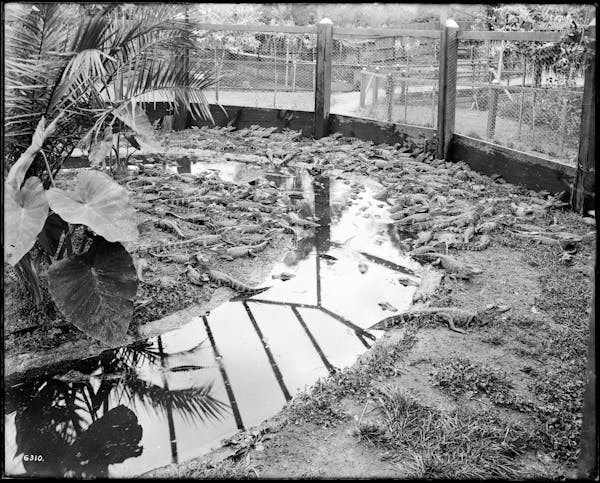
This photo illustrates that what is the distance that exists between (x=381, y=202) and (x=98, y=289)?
457cm

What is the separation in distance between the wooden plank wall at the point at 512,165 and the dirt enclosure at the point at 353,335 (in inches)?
7.7

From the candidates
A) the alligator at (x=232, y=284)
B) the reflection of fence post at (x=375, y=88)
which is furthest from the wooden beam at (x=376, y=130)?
the alligator at (x=232, y=284)

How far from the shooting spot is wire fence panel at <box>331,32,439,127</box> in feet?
32.5

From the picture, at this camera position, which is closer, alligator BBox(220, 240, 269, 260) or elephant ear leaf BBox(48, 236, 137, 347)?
elephant ear leaf BBox(48, 236, 137, 347)

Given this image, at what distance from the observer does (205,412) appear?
329 centimetres

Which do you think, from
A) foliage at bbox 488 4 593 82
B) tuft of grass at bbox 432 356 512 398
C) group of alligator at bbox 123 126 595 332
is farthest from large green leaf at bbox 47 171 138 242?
foliage at bbox 488 4 593 82

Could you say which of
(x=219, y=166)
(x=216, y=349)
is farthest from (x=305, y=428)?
(x=219, y=166)

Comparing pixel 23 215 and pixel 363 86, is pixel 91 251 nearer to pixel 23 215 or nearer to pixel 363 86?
pixel 23 215

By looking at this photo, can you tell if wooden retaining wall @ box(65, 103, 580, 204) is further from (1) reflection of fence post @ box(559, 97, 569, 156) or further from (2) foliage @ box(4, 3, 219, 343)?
(2) foliage @ box(4, 3, 219, 343)

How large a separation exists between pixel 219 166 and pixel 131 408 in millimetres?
6484

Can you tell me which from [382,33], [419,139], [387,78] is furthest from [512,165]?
[382,33]

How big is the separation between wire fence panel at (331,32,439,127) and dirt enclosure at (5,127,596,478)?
9.18 ft

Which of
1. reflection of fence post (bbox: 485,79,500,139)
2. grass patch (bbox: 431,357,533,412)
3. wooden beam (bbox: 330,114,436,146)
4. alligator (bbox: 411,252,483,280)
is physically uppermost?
reflection of fence post (bbox: 485,79,500,139)

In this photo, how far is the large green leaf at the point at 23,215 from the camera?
3053 mm
